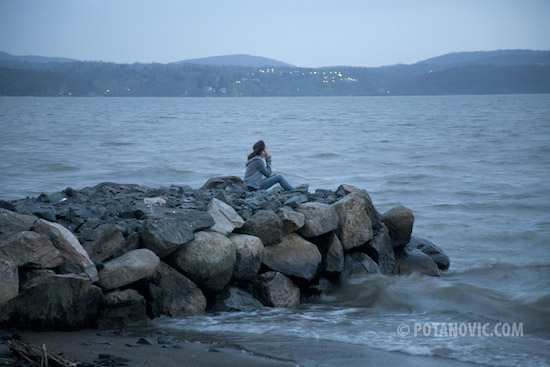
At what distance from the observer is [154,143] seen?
3391 centimetres

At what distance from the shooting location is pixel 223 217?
7891mm

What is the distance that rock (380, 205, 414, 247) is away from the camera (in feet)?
32.1

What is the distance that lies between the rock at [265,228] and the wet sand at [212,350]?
184cm

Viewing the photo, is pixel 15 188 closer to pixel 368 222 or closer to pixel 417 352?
pixel 368 222

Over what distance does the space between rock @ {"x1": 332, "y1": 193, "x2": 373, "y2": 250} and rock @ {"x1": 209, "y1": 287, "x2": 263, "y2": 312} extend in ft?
6.10

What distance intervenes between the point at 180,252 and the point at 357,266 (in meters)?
2.91

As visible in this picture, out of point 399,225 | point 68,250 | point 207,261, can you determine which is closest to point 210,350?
point 207,261

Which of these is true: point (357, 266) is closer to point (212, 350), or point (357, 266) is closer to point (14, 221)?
point (212, 350)

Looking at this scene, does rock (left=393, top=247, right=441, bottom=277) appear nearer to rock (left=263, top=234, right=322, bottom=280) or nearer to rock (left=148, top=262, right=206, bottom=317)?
rock (left=263, top=234, right=322, bottom=280)

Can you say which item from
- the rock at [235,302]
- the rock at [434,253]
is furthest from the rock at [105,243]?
the rock at [434,253]

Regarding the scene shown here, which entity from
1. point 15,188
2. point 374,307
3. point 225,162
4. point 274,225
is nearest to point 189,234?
point 274,225

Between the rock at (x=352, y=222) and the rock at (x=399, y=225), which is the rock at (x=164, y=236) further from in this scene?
the rock at (x=399, y=225)

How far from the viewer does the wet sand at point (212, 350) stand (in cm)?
537

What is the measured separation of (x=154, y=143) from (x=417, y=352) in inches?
1151
